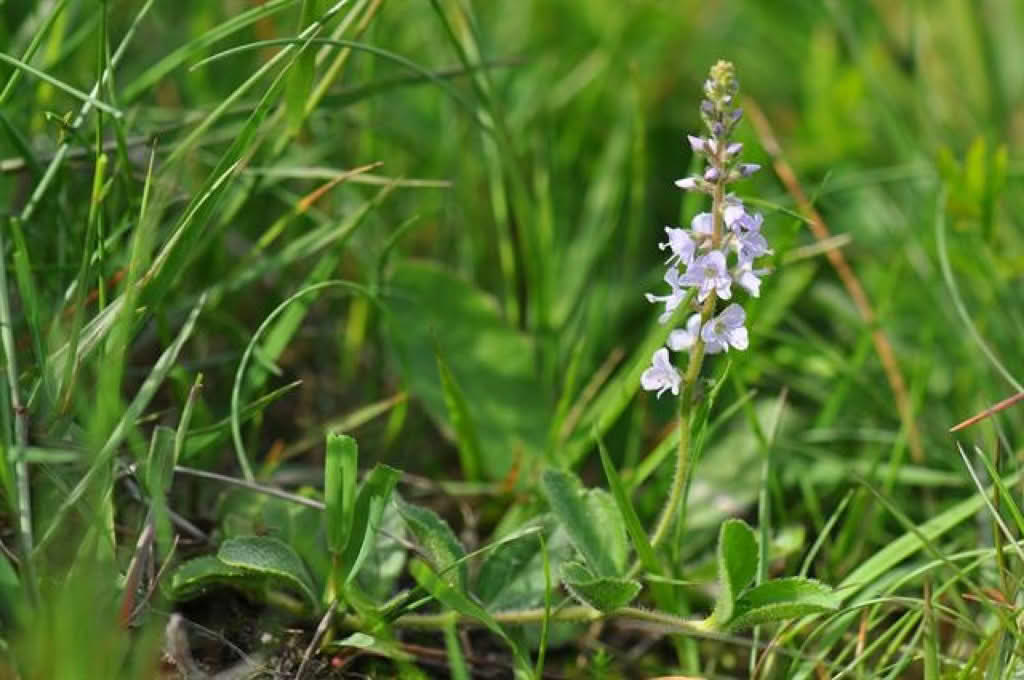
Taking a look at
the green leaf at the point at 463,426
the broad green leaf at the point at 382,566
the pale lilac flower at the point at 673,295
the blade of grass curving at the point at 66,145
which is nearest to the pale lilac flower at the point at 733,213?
the pale lilac flower at the point at 673,295

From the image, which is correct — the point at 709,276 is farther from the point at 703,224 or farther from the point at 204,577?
the point at 204,577

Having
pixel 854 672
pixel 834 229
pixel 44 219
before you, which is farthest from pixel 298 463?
pixel 834 229

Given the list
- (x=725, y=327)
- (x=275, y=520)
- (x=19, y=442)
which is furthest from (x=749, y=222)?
(x=19, y=442)

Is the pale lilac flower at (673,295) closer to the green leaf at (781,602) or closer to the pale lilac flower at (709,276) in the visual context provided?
the pale lilac flower at (709,276)

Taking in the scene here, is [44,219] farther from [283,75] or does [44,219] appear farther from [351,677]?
[351,677]

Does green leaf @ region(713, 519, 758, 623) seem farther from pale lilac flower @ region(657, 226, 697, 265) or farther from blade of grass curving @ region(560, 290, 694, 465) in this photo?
pale lilac flower @ region(657, 226, 697, 265)

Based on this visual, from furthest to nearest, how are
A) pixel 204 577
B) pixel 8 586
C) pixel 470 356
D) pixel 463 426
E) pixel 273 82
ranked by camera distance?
pixel 470 356 < pixel 463 426 < pixel 273 82 < pixel 204 577 < pixel 8 586

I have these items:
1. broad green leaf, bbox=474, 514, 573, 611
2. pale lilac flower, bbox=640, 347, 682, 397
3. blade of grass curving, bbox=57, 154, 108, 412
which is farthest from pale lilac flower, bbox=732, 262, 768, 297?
blade of grass curving, bbox=57, 154, 108, 412
